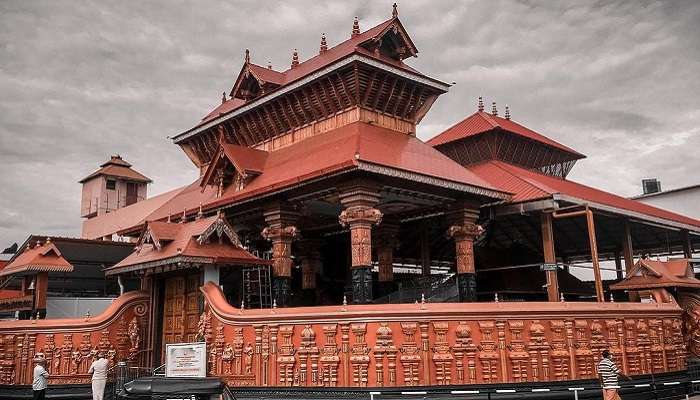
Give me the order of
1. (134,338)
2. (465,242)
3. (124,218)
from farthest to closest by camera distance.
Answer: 1. (124,218)
2. (465,242)
3. (134,338)

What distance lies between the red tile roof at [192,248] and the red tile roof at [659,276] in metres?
11.0

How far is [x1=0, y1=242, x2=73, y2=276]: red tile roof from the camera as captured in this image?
19.1 m

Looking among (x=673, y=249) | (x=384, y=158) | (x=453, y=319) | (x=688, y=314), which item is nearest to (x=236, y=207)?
(x=384, y=158)

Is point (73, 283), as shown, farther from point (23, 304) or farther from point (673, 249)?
point (673, 249)

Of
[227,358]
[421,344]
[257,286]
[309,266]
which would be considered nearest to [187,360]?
[227,358]

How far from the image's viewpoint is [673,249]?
3369 cm

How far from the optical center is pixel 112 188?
162ft

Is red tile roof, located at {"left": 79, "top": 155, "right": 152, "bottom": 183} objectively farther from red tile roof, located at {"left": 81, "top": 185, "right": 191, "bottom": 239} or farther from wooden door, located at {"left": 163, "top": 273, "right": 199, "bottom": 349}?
wooden door, located at {"left": 163, "top": 273, "right": 199, "bottom": 349}

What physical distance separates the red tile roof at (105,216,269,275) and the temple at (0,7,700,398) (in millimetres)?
60

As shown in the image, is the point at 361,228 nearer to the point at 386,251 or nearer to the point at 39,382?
the point at 386,251

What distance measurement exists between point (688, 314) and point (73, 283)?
22975 mm

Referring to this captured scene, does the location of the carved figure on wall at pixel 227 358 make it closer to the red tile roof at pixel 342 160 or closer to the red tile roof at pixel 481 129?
the red tile roof at pixel 342 160

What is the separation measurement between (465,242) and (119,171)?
3798cm

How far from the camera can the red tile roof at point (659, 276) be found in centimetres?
1738
